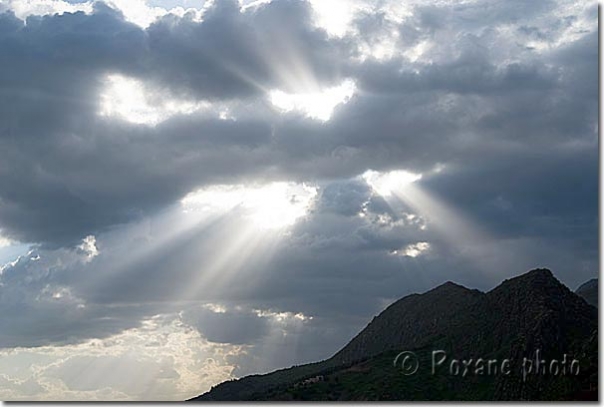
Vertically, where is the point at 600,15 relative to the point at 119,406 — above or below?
above

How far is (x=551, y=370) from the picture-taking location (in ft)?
601

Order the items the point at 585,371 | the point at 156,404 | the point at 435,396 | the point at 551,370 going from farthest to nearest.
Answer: the point at 435,396 → the point at 551,370 → the point at 585,371 → the point at 156,404

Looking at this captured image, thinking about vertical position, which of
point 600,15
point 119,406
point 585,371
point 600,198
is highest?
point 600,15

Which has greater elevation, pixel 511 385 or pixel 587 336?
pixel 587 336

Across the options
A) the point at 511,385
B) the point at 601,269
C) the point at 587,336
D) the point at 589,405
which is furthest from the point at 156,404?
the point at 587,336

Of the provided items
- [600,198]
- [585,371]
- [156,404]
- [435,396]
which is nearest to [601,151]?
[600,198]

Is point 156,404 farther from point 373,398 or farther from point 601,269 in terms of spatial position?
point 373,398

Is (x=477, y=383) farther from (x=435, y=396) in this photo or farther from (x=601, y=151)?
(x=601, y=151)

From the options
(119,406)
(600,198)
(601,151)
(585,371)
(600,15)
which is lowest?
(119,406)

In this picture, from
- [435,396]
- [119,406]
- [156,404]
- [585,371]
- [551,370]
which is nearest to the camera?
[119,406]

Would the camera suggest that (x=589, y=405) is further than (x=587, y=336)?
No

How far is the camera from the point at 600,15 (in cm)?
7831

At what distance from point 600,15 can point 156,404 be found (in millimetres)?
62181

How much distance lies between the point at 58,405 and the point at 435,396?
14133 cm
